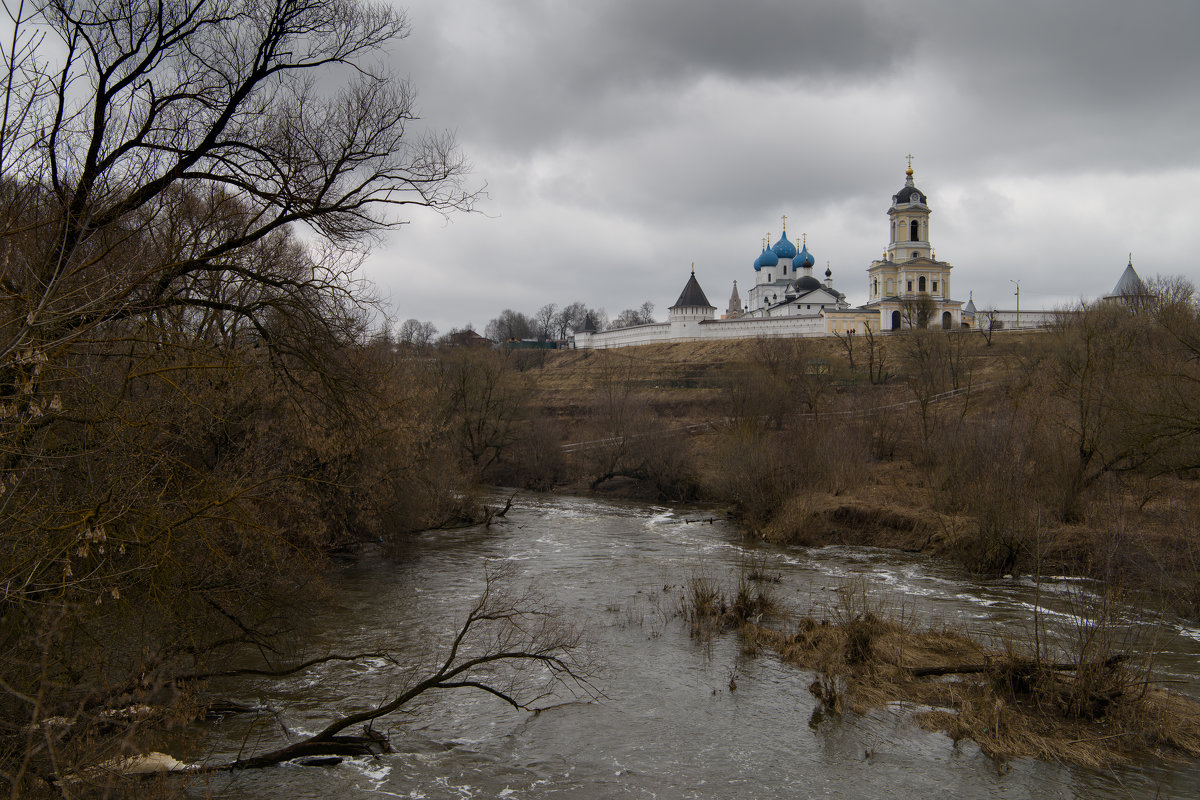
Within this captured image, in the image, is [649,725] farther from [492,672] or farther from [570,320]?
[570,320]

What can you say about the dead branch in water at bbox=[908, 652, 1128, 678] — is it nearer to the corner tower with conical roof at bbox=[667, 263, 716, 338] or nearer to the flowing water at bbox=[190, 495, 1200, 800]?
the flowing water at bbox=[190, 495, 1200, 800]

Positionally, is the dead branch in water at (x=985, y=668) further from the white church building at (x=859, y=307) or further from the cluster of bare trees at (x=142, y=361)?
the white church building at (x=859, y=307)

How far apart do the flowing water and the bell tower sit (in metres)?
79.4

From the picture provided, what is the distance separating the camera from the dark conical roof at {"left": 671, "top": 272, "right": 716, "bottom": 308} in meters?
100

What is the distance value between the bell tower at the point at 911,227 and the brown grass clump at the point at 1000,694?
8476cm

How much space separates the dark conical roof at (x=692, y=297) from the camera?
10000 cm

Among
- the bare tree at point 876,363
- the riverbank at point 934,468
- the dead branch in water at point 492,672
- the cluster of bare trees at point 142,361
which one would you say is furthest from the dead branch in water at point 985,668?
the bare tree at point 876,363

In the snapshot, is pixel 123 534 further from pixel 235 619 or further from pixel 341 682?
pixel 341 682

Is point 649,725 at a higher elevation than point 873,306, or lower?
lower

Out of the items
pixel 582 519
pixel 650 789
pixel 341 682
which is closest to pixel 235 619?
pixel 341 682

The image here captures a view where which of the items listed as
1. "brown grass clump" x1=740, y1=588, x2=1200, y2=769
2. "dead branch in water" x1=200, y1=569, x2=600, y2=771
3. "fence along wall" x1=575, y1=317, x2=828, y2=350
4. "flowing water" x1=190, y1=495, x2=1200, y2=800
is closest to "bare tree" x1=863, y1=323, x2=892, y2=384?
"fence along wall" x1=575, y1=317, x2=828, y2=350

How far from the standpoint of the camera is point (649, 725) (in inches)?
398

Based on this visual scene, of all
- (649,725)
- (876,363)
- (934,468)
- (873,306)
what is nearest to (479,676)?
(649,725)

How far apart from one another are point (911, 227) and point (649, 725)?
296 ft
